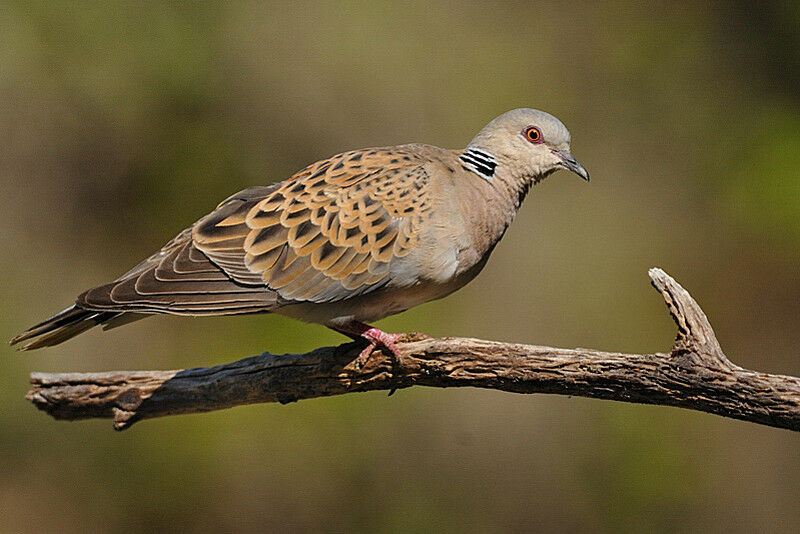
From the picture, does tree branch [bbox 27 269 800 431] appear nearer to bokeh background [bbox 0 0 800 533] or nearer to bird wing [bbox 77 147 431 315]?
bird wing [bbox 77 147 431 315]

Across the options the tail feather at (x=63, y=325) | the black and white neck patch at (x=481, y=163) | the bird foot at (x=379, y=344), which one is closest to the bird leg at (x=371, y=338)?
the bird foot at (x=379, y=344)

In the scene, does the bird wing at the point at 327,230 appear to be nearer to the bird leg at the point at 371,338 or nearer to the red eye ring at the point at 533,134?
the bird leg at the point at 371,338

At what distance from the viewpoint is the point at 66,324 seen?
3.09 m

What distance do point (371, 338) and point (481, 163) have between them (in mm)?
778

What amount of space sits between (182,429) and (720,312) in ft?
12.3

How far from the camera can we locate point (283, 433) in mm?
5953

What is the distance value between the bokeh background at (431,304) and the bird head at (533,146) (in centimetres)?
275

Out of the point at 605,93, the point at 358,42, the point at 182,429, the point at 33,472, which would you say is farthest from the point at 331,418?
the point at 605,93

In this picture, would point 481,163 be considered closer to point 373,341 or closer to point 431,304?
point 373,341

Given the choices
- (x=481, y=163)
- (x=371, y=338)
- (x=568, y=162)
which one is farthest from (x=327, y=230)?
(x=568, y=162)

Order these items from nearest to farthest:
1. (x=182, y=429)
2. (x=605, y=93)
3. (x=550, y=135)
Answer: (x=550, y=135)
(x=182, y=429)
(x=605, y=93)

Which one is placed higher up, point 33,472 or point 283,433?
point 283,433

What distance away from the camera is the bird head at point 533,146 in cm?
318

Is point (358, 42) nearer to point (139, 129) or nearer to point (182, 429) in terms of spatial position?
point (139, 129)
